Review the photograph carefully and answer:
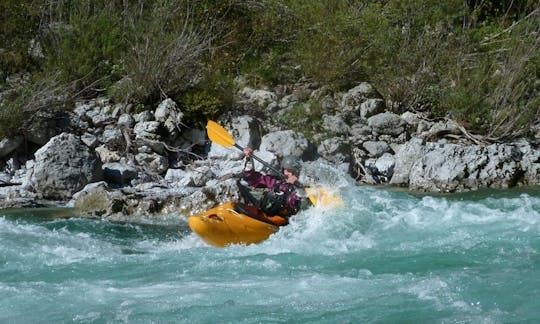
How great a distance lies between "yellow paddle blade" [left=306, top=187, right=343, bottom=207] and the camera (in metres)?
7.19

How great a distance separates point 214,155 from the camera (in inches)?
385

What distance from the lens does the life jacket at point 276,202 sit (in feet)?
21.5

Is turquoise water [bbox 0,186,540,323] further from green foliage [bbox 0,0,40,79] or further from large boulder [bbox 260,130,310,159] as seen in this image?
green foliage [bbox 0,0,40,79]

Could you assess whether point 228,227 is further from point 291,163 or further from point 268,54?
point 268,54

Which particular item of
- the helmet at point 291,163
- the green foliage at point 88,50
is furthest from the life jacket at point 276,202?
the green foliage at point 88,50

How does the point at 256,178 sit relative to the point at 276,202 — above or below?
above

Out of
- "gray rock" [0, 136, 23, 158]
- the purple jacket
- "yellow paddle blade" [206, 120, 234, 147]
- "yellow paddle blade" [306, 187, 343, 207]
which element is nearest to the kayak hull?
the purple jacket

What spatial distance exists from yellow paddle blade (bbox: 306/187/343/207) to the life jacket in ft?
2.23

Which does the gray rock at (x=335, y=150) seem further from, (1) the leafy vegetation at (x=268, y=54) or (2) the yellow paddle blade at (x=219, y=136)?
(2) the yellow paddle blade at (x=219, y=136)

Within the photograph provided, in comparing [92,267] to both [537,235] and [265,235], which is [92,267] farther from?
[537,235]

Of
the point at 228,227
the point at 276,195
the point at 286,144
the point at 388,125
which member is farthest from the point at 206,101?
the point at 228,227

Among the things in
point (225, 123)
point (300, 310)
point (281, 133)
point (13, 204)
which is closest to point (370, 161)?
point (281, 133)

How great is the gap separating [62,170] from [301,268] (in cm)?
413

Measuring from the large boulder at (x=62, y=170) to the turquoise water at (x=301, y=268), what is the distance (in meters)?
0.65
